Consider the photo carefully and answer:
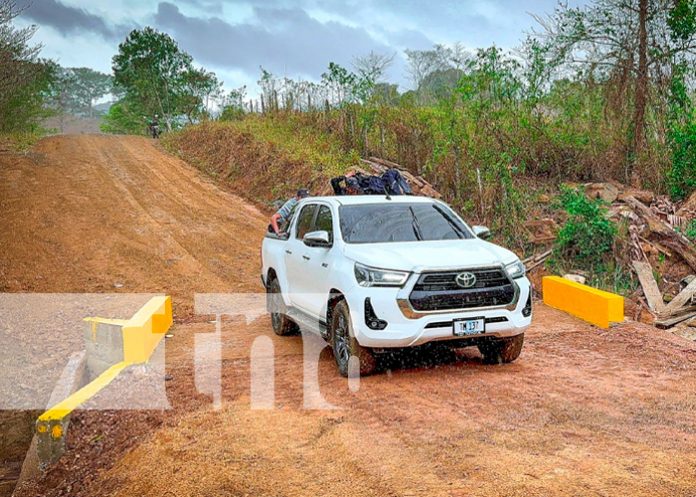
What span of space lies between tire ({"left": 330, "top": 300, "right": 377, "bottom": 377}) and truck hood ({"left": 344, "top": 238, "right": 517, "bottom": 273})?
58 cm

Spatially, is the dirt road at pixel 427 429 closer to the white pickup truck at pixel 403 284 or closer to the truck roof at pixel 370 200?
the white pickup truck at pixel 403 284

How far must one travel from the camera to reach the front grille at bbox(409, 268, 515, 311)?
6.71 metres

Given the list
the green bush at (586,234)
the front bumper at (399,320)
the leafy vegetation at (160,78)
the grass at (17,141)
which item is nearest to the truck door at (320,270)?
the front bumper at (399,320)

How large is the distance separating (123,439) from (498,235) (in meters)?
9.77

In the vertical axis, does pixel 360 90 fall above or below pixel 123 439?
above

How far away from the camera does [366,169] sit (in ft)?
63.4

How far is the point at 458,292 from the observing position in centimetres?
678

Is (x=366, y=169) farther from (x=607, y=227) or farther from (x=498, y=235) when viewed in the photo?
(x=607, y=227)

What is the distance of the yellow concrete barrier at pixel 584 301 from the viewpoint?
373 inches

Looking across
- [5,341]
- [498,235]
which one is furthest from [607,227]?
[5,341]

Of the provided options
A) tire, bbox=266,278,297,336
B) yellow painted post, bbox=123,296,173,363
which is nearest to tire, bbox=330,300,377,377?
tire, bbox=266,278,297,336

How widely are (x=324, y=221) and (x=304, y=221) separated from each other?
Result: 2.39ft

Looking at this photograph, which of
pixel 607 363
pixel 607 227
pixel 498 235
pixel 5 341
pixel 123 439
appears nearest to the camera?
pixel 123 439

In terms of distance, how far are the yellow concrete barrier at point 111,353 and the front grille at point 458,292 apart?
128 inches
